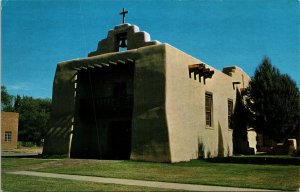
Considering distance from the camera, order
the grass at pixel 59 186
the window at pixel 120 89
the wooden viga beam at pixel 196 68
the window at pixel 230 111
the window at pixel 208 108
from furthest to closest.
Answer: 1. the window at pixel 230 111
2. the window at pixel 208 108
3. the window at pixel 120 89
4. the wooden viga beam at pixel 196 68
5. the grass at pixel 59 186

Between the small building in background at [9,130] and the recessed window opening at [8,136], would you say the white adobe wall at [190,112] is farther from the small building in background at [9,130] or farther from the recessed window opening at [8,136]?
the recessed window opening at [8,136]

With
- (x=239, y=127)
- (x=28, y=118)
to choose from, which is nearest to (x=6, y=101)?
(x=28, y=118)

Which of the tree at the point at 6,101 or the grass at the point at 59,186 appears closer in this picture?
the grass at the point at 59,186

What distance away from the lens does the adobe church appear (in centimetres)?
1847

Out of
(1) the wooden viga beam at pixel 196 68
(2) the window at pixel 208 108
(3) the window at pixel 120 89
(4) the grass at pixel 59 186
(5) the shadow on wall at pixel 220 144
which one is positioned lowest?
(4) the grass at pixel 59 186

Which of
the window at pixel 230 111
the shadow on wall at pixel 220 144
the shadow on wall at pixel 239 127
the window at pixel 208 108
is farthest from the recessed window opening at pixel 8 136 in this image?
the window at pixel 208 108

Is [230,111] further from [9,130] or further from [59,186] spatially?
[9,130]

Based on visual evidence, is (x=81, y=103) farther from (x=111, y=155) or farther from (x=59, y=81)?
(x=111, y=155)

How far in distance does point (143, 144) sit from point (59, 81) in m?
7.92

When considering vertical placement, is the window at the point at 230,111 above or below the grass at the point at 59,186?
above

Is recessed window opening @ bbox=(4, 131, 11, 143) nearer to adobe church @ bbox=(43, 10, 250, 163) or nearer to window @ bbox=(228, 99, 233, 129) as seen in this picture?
adobe church @ bbox=(43, 10, 250, 163)

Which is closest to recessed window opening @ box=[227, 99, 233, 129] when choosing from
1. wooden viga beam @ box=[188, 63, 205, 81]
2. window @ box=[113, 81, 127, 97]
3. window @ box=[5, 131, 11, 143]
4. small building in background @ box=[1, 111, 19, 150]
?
wooden viga beam @ box=[188, 63, 205, 81]

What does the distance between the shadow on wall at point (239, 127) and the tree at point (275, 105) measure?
4.53 feet

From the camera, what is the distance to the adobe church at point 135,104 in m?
18.5
